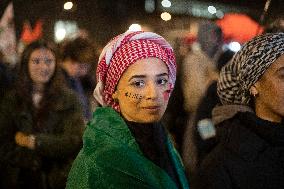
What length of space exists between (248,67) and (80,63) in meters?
2.95

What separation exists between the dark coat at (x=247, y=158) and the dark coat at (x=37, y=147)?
1836 mm

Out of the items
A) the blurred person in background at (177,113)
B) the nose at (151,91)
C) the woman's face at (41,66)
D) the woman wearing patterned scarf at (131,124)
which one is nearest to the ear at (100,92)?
the woman wearing patterned scarf at (131,124)

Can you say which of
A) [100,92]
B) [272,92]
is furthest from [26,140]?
[272,92]

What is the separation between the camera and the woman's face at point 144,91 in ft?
7.68

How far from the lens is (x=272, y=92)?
8.30ft

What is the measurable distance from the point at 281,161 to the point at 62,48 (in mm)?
3416

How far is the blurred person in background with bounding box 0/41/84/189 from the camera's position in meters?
4.07

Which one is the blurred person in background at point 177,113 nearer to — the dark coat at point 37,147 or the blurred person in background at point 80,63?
the blurred person in background at point 80,63

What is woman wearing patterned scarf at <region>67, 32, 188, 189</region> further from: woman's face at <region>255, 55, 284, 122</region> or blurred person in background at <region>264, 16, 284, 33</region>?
blurred person in background at <region>264, 16, 284, 33</region>

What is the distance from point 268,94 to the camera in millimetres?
2545

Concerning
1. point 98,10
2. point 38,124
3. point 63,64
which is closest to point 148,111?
point 38,124

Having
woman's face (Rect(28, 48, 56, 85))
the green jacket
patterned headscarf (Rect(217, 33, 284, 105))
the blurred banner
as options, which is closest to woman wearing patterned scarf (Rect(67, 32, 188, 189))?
the green jacket

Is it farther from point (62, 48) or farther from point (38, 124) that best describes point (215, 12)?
point (38, 124)

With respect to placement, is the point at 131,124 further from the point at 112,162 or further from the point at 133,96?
the point at 112,162
